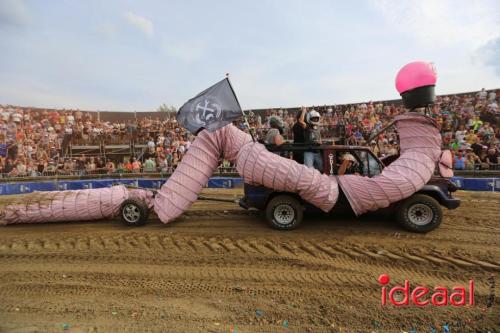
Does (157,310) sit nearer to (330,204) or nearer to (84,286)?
(84,286)

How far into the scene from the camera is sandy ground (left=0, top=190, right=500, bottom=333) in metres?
3.20

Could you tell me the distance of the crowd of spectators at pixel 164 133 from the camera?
13570 mm

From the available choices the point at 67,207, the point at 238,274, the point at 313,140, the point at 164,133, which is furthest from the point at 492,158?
the point at 164,133

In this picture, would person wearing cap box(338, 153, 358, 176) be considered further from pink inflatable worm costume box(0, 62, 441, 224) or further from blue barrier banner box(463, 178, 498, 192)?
blue barrier banner box(463, 178, 498, 192)

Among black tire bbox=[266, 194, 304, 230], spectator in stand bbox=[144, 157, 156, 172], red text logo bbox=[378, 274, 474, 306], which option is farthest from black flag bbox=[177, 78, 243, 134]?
spectator in stand bbox=[144, 157, 156, 172]

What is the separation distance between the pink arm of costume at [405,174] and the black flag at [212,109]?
103 inches

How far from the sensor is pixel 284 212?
611cm

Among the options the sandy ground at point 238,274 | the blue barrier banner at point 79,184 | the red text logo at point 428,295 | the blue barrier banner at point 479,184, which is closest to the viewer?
the sandy ground at point 238,274

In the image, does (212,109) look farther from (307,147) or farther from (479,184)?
(479,184)

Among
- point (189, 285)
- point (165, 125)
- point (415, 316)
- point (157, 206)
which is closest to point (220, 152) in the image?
point (157, 206)

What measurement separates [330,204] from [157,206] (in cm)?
362

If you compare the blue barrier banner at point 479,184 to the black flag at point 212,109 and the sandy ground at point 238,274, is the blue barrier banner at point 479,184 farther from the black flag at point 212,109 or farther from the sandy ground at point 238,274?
the black flag at point 212,109

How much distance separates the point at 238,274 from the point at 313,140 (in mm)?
3584

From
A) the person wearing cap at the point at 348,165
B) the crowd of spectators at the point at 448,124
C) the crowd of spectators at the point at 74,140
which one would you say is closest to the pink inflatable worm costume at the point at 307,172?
the person wearing cap at the point at 348,165
